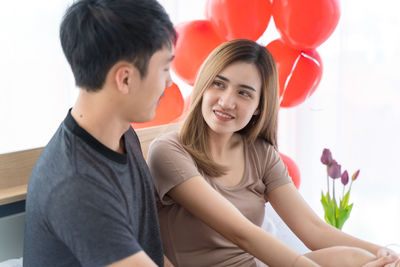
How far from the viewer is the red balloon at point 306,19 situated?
1.72m

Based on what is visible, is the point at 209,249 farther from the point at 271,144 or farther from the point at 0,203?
the point at 0,203

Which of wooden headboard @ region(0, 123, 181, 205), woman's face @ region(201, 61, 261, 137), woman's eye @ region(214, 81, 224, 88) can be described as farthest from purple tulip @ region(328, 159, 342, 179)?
wooden headboard @ region(0, 123, 181, 205)

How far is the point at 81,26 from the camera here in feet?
2.84

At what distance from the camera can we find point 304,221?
1.50m

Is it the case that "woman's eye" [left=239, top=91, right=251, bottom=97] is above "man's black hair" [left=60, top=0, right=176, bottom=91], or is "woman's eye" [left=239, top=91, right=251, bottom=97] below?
below

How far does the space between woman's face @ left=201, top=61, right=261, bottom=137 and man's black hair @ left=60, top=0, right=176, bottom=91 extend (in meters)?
0.51

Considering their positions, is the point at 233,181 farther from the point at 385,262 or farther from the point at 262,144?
the point at 385,262

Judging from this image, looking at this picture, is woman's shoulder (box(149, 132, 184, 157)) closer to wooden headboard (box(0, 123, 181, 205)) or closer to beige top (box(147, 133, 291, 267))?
beige top (box(147, 133, 291, 267))

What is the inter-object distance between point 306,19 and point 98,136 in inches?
45.4

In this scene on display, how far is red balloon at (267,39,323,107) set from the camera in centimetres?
188

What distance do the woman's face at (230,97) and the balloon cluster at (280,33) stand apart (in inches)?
17.1

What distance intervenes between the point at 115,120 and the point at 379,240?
221 cm

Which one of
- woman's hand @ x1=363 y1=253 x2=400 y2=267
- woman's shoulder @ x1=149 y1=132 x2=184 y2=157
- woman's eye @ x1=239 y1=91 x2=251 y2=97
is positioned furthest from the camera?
woman's eye @ x1=239 y1=91 x2=251 y2=97

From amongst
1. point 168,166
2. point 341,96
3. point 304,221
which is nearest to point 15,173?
point 168,166
